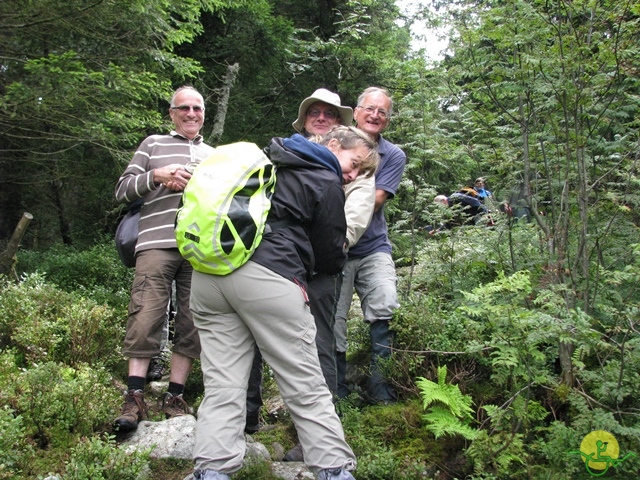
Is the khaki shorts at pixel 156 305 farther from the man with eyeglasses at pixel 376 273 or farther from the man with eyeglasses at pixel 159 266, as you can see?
→ the man with eyeglasses at pixel 376 273

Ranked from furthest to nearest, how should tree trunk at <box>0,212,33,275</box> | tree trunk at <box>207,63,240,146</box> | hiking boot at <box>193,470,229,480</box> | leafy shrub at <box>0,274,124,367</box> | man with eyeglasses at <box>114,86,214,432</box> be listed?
tree trunk at <box>207,63,240,146</box> → tree trunk at <box>0,212,33,275</box> → leafy shrub at <box>0,274,124,367</box> → man with eyeglasses at <box>114,86,214,432</box> → hiking boot at <box>193,470,229,480</box>

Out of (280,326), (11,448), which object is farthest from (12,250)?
(280,326)

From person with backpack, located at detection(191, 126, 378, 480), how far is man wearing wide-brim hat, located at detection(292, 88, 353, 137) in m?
1.22

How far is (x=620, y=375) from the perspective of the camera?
3.27 metres

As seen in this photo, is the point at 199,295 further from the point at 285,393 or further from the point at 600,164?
the point at 600,164

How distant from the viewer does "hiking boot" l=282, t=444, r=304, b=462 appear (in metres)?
3.64

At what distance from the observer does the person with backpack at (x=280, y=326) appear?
2.72m

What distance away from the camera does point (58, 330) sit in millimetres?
4934

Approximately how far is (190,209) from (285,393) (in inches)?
43.2

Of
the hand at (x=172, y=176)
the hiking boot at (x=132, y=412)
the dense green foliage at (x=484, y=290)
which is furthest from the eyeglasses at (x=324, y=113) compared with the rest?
the hiking boot at (x=132, y=412)

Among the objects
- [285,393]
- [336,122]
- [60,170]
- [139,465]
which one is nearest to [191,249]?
[285,393]

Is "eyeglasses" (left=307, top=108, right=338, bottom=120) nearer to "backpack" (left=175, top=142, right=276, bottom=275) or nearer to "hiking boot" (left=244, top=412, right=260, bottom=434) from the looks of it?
"backpack" (left=175, top=142, right=276, bottom=275)

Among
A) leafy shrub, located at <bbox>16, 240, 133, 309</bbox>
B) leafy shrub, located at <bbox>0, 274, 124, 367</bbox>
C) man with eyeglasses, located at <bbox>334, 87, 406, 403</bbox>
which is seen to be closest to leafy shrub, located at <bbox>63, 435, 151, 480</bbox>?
leafy shrub, located at <bbox>0, 274, 124, 367</bbox>

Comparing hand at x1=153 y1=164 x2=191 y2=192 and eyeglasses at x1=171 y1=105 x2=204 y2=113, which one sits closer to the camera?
hand at x1=153 y1=164 x2=191 y2=192
